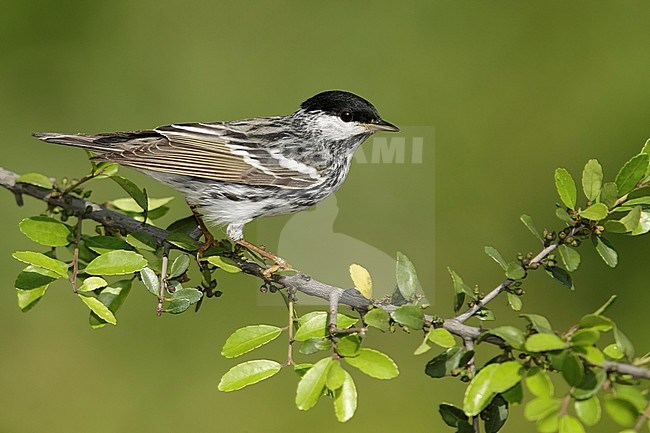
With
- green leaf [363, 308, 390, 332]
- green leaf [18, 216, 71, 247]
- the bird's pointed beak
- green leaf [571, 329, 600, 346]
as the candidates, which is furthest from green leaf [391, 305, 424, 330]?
the bird's pointed beak

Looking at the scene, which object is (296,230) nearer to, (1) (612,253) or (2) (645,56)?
(1) (612,253)

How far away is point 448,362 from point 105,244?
1095 millimetres

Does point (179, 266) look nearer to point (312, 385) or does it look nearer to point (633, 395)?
point (312, 385)

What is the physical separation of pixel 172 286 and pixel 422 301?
758 mm

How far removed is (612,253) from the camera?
2.09m

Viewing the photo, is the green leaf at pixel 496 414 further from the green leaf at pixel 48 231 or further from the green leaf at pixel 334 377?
the green leaf at pixel 48 231

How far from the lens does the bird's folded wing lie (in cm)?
292

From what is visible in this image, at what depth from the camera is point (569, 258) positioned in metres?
2.02

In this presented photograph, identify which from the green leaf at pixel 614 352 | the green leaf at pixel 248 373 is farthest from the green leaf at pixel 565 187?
the green leaf at pixel 248 373

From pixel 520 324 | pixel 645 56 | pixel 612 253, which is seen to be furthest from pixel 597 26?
pixel 612 253

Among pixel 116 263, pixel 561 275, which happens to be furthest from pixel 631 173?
pixel 116 263

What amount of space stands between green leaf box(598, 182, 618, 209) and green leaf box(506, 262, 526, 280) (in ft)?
0.94

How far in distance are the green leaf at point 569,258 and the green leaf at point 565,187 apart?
4.6 inches

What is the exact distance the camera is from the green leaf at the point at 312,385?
1.85 metres
